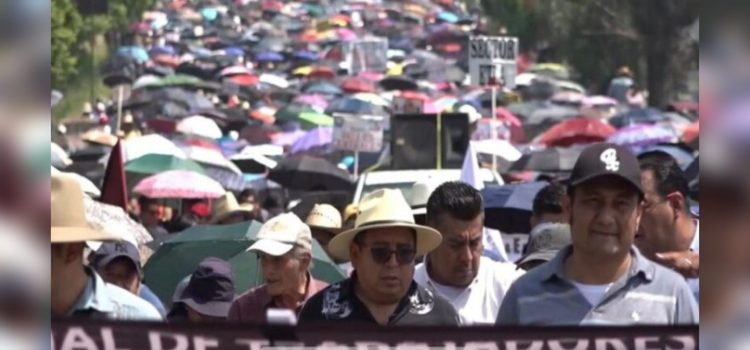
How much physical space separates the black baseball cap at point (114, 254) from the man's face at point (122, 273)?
0.05 feet

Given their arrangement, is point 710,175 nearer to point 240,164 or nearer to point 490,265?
point 490,265

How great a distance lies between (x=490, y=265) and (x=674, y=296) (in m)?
1.83

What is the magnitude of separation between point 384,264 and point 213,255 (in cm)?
392

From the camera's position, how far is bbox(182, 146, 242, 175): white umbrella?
2681 centimetres

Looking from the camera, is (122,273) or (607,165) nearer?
(607,165)

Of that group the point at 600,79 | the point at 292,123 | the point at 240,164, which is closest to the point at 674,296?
the point at 240,164

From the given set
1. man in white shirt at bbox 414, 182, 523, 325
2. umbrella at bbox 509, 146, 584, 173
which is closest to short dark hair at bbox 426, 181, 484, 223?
man in white shirt at bbox 414, 182, 523, 325

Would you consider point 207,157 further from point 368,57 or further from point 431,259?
point 368,57

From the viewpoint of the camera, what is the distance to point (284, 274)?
7.87 meters

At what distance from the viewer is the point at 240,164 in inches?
1211

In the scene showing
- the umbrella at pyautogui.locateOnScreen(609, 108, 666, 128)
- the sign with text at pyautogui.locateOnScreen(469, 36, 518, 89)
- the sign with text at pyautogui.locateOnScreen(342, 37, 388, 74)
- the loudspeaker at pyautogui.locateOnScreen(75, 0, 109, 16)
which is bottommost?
the umbrella at pyautogui.locateOnScreen(609, 108, 666, 128)

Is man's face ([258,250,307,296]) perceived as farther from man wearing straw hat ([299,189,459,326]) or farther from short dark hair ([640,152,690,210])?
short dark hair ([640,152,690,210])

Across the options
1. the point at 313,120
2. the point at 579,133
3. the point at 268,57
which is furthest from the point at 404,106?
the point at 268,57

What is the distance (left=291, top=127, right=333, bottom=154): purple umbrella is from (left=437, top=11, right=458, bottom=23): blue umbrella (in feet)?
277
